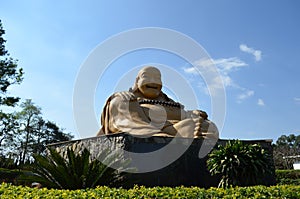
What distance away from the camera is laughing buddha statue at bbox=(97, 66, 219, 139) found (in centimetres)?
750

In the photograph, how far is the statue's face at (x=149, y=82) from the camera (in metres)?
9.39

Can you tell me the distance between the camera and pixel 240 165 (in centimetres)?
576

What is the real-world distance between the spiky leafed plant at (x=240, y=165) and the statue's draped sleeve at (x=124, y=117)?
6.14 ft

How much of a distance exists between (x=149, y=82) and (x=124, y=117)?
1.71 m

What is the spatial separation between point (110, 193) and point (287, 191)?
2366mm

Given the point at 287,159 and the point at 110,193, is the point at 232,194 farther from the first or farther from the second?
the point at 287,159

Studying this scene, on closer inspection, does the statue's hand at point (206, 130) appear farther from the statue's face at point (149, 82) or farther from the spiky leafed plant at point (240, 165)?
the statue's face at point (149, 82)

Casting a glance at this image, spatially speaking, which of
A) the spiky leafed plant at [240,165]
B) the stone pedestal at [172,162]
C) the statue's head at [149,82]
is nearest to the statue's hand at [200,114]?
the statue's head at [149,82]

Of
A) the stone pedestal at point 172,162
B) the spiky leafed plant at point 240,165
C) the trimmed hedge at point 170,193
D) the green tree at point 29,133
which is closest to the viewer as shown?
the trimmed hedge at point 170,193

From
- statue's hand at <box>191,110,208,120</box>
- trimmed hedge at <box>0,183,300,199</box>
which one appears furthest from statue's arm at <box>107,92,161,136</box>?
trimmed hedge at <box>0,183,300,199</box>

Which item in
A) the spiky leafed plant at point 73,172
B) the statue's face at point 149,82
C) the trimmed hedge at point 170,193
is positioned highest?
the statue's face at point 149,82

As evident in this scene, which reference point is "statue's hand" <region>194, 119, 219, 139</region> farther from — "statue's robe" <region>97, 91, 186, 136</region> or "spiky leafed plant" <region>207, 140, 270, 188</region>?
"spiky leafed plant" <region>207, 140, 270, 188</region>

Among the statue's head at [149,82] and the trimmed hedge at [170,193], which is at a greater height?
the statue's head at [149,82]

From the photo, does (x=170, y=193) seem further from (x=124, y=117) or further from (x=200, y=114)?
(x=200, y=114)
